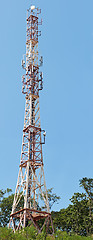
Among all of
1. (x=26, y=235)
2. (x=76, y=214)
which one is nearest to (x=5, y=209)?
(x=76, y=214)

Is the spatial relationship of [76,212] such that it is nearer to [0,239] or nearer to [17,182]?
[17,182]

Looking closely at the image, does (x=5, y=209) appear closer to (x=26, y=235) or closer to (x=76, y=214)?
(x=76, y=214)

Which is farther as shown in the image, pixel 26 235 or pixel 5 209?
pixel 5 209

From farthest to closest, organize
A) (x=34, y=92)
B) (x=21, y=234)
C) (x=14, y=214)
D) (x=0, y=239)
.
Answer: (x=34, y=92) → (x=14, y=214) → (x=21, y=234) → (x=0, y=239)

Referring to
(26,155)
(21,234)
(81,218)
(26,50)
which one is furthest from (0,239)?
(81,218)

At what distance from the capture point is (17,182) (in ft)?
67.8

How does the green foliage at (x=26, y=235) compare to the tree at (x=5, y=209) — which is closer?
the green foliage at (x=26, y=235)

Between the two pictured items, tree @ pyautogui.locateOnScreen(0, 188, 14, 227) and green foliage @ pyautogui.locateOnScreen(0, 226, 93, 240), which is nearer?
green foliage @ pyautogui.locateOnScreen(0, 226, 93, 240)

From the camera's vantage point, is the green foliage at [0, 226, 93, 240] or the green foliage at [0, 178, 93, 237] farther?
the green foliage at [0, 178, 93, 237]

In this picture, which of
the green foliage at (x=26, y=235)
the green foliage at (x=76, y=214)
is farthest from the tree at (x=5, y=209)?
the green foliage at (x=26, y=235)

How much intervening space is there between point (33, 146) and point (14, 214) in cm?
477

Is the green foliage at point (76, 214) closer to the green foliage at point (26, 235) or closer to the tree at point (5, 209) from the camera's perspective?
the tree at point (5, 209)

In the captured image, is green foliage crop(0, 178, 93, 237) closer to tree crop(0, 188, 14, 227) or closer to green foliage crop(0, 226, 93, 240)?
tree crop(0, 188, 14, 227)

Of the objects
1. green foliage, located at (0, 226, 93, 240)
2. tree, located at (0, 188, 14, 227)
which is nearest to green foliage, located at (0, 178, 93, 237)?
tree, located at (0, 188, 14, 227)
